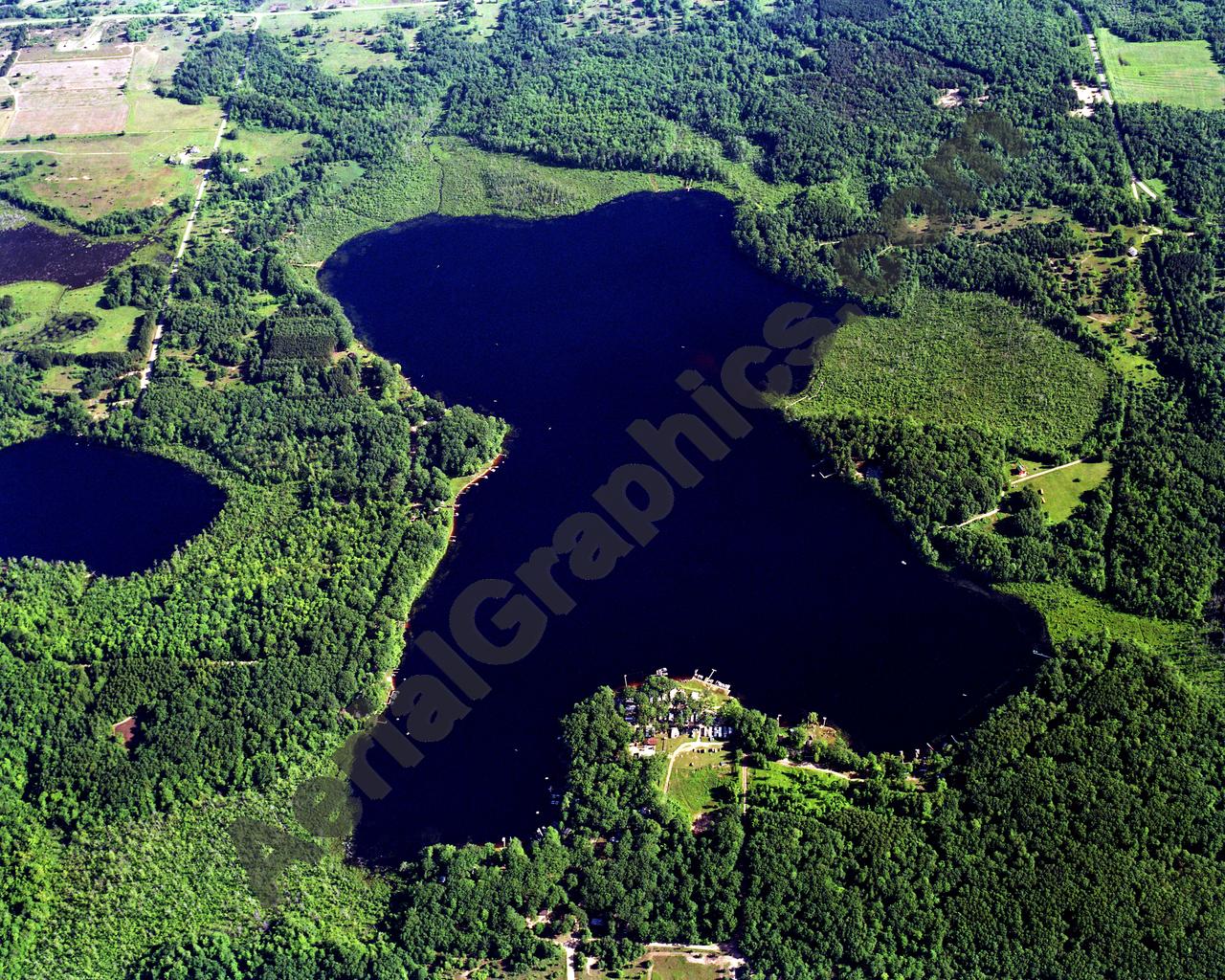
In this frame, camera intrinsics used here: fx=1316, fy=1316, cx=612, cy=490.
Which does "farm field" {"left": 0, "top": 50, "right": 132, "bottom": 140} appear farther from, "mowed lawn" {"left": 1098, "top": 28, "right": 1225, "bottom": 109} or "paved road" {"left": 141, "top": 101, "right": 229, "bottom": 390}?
"mowed lawn" {"left": 1098, "top": 28, "right": 1225, "bottom": 109}

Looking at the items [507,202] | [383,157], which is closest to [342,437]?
[507,202]

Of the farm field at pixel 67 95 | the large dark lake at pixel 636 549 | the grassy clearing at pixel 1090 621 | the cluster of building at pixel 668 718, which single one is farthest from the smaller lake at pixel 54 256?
the grassy clearing at pixel 1090 621

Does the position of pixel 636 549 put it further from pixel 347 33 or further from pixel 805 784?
pixel 347 33

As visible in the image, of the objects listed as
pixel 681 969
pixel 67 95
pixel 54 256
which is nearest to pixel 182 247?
pixel 54 256

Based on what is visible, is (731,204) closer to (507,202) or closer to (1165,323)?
(507,202)

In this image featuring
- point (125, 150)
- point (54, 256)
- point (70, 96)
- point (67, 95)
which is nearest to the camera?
point (54, 256)

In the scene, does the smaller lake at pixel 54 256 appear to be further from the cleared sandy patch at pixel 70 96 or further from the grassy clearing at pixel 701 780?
the grassy clearing at pixel 701 780

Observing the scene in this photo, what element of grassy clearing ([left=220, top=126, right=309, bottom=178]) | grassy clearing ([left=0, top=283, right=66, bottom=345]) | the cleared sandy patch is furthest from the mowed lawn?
the cleared sandy patch
